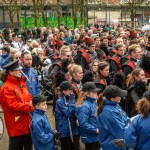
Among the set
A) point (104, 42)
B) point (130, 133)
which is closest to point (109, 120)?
point (130, 133)

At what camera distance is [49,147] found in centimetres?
632

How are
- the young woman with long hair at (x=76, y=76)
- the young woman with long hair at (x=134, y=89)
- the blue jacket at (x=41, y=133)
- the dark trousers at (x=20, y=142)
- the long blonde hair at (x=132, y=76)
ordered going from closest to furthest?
the blue jacket at (x=41, y=133), the dark trousers at (x=20, y=142), the young woman with long hair at (x=134, y=89), the long blonde hair at (x=132, y=76), the young woman with long hair at (x=76, y=76)

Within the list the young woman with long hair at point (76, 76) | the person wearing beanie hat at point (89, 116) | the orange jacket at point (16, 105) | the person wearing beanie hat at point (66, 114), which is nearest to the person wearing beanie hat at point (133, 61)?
the young woman with long hair at point (76, 76)

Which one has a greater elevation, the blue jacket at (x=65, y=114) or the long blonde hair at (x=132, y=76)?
the long blonde hair at (x=132, y=76)

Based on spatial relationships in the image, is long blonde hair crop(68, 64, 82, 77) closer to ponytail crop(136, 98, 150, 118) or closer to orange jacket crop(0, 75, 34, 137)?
orange jacket crop(0, 75, 34, 137)

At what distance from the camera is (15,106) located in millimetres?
6363

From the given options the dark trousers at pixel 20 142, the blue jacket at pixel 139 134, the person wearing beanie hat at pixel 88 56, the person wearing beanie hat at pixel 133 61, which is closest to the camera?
the blue jacket at pixel 139 134

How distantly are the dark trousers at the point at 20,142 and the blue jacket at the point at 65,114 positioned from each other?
A: 631mm

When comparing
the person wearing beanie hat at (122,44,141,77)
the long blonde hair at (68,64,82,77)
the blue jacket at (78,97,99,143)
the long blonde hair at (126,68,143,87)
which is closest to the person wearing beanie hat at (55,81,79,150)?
the blue jacket at (78,97,99,143)

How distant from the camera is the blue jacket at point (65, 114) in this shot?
7.02m

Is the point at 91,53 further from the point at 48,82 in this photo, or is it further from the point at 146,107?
the point at 146,107

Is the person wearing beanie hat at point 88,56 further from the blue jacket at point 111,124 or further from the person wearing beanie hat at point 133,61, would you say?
the blue jacket at point 111,124

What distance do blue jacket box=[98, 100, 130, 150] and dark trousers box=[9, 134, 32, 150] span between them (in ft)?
5.05

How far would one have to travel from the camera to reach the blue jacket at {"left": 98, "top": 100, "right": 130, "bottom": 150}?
18.0 ft
